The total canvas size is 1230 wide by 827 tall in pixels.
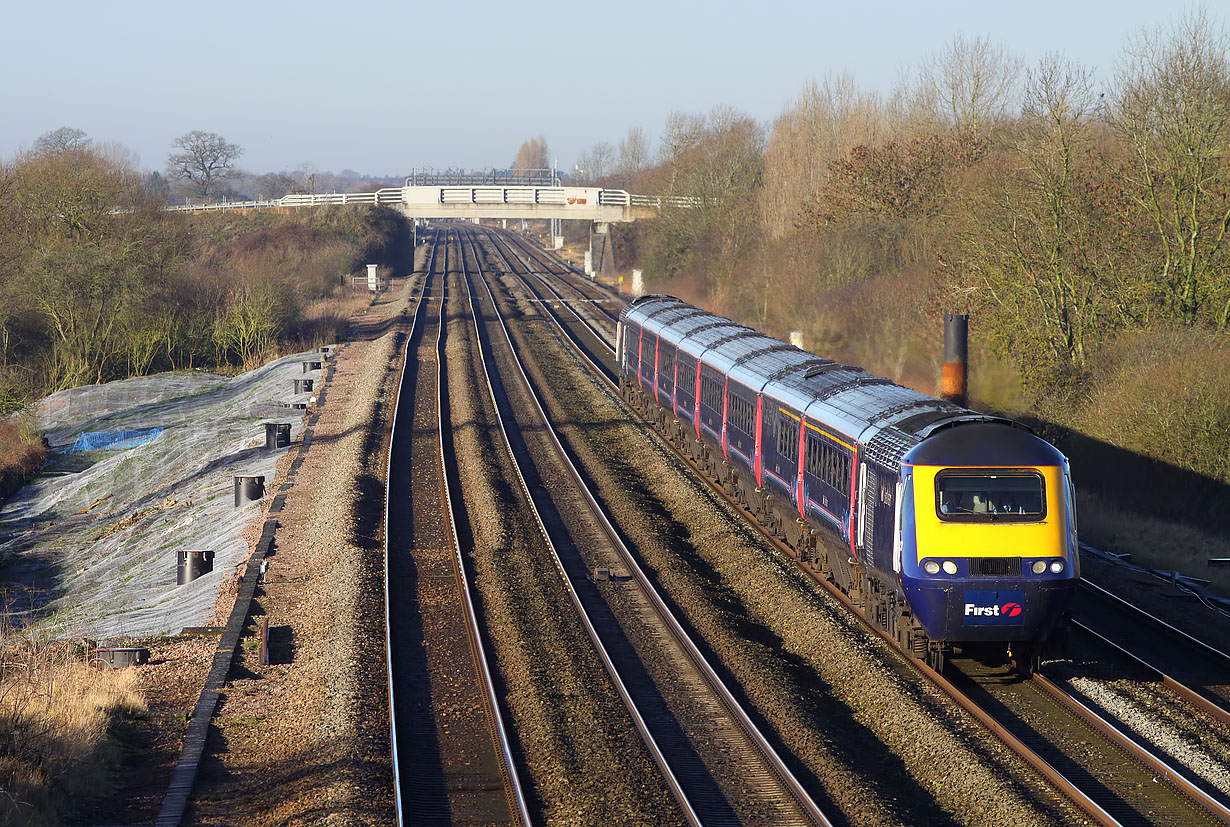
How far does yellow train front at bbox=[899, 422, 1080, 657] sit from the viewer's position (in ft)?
40.4

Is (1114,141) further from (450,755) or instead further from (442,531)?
(450,755)

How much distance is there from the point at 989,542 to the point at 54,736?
31.9ft

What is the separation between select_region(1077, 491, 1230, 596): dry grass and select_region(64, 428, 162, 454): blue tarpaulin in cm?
2501

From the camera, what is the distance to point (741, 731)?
38.5 ft

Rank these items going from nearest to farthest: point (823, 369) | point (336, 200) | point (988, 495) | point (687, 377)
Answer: point (988, 495)
point (823, 369)
point (687, 377)
point (336, 200)

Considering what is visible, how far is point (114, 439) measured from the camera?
3262 centimetres

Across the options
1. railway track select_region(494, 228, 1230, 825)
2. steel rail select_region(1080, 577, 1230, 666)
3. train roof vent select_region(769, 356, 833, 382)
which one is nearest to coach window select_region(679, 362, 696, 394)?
train roof vent select_region(769, 356, 833, 382)

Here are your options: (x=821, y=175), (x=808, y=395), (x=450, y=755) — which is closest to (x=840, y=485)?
(x=808, y=395)

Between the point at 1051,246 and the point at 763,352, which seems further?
the point at 1051,246

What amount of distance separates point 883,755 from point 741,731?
57.3 inches

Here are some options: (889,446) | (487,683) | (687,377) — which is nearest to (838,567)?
(889,446)

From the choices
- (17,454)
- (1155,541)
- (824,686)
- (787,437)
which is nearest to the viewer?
(824,686)

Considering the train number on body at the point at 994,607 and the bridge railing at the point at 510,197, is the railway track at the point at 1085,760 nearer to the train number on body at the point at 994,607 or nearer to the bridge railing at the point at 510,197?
the train number on body at the point at 994,607

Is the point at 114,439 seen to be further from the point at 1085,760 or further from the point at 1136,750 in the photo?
the point at 1136,750
